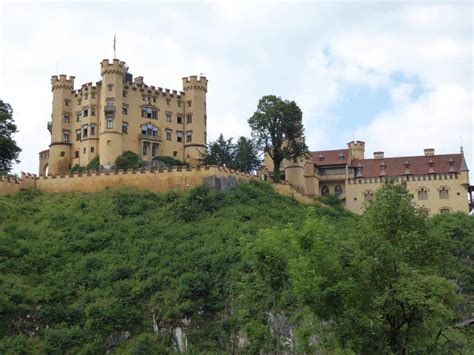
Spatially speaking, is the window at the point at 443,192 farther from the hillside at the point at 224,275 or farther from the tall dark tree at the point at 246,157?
the tall dark tree at the point at 246,157

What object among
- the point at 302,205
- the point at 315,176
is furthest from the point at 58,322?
the point at 315,176

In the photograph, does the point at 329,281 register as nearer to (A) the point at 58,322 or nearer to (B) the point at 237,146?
(A) the point at 58,322

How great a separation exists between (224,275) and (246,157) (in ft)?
97.0

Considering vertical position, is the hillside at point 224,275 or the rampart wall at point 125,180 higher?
the rampart wall at point 125,180

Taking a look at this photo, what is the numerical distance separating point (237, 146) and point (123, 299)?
34.9 meters

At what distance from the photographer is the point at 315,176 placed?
84.5m

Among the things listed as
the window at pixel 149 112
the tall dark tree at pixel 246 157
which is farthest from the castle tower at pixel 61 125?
the tall dark tree at pixel 246 157

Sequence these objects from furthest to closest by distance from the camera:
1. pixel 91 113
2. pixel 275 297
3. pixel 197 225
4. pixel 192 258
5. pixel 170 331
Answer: pixel 91 113
pixel 197 225
pixel 192 258
pixel 170 331
pixel 275 297

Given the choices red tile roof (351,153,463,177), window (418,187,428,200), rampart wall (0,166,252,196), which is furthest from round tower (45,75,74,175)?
window (418,187,428,200)

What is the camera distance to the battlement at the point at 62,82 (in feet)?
274

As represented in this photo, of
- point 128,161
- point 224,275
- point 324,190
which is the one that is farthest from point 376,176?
point 224,275

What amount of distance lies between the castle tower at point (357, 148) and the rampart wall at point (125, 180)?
73.7 ft

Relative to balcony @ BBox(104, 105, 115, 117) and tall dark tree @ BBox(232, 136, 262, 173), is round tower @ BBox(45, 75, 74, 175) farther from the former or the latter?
tall dark tree @ BBox(232, 136, 262, 173)

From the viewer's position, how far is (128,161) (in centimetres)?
7775
